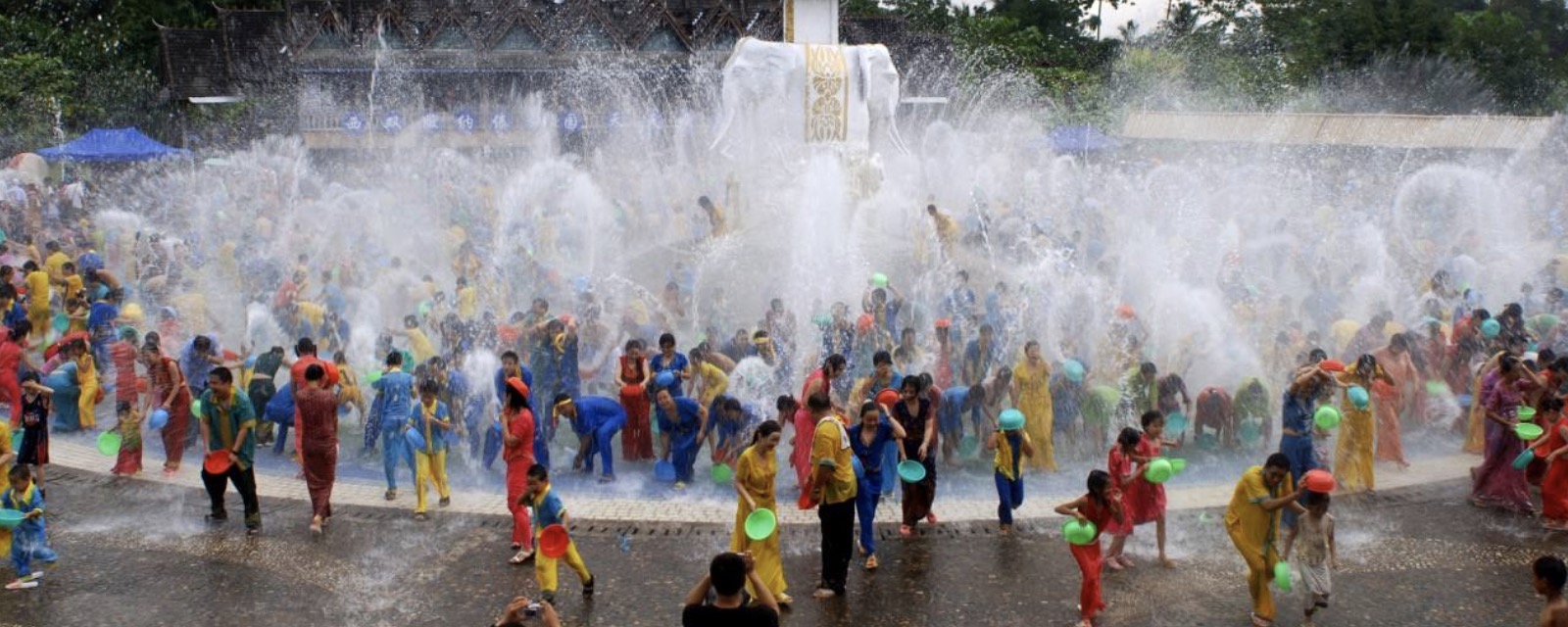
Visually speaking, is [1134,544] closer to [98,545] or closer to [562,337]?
[562,337]

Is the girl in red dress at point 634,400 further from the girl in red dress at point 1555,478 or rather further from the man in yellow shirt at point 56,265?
the man in yellow shirt at point 56,265

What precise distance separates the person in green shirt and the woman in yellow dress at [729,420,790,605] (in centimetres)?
396

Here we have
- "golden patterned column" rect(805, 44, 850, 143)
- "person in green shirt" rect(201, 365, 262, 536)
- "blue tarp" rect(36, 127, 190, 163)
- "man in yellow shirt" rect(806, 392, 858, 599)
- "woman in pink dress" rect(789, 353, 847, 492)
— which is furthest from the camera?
"blue tarp" rect(36, 127, 190, 163)

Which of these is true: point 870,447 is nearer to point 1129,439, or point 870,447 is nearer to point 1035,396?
point 1129,439

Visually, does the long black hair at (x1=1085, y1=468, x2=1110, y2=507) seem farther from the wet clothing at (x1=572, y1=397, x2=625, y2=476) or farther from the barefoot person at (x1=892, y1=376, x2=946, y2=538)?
the wet clothing at (x1=572, y1=397, x2=625, y2=476)

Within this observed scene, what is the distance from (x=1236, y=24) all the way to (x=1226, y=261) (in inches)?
1379

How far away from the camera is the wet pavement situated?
724 centimetres

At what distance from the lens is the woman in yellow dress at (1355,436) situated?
31.3ft

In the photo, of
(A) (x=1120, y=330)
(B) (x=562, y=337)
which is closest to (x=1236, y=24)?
(A) (x=1120, y=330)

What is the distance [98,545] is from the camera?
333 inches

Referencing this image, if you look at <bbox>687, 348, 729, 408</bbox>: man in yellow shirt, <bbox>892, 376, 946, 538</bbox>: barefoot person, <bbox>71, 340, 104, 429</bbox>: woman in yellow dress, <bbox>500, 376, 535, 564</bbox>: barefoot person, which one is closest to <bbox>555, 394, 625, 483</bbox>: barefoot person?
<bbox>687, 348, 729, 408</bbox>: man in yellow shirt

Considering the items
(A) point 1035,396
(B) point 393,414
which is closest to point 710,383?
(B) point 393,414

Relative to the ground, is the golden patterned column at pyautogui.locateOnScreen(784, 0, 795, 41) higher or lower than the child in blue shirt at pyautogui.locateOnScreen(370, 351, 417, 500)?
higher

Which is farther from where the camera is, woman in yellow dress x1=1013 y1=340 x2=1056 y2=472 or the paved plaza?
woman in yellow dress x1=1013 y1=340 x2=1056 y2=472
